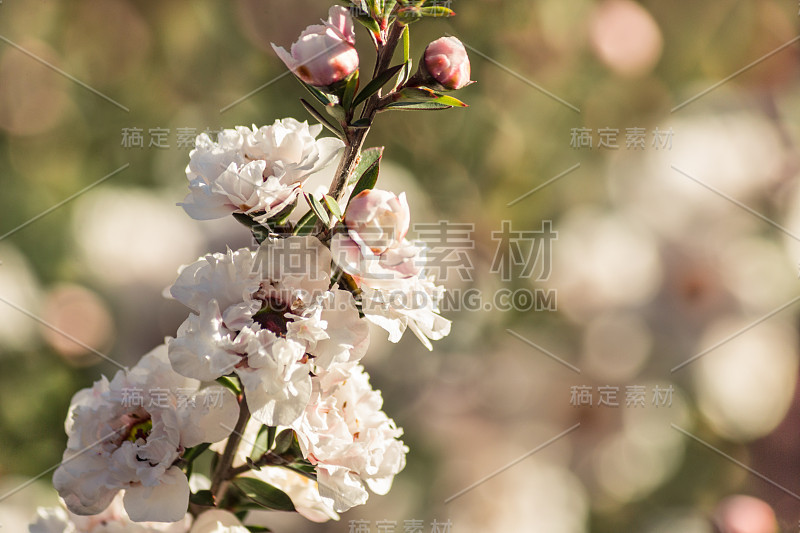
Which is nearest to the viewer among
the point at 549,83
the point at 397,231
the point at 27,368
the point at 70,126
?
the point at 397,231

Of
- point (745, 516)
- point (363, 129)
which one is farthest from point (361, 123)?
point (745, 516)

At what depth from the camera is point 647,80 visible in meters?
0.97

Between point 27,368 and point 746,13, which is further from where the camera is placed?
point 746,13

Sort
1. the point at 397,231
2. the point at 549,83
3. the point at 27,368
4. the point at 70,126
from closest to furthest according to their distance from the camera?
1. the point at 397,231
2. the point at 27,368
3. the point at 70,126
4. the point at 549,83

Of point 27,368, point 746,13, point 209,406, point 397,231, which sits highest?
point 746,13

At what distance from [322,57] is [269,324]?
0.14 meters

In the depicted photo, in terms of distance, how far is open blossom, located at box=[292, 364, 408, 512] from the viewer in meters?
0.32

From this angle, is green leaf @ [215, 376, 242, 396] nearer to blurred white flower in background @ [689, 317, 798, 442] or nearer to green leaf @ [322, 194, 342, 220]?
green leaf @ [322, 194, 342, 220]

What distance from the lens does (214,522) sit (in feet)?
1.21

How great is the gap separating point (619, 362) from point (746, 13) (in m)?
0.62

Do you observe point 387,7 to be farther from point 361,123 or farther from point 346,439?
point 346,439

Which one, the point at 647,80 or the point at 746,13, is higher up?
the point at 746,13

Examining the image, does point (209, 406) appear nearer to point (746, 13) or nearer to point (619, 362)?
point (619, 362)

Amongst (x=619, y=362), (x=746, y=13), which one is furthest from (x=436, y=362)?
(x=746, y=13)
